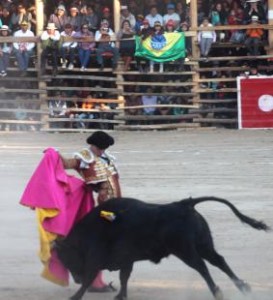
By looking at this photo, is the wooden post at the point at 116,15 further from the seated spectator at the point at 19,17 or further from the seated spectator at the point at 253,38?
the seated spectator at the point at 253,38

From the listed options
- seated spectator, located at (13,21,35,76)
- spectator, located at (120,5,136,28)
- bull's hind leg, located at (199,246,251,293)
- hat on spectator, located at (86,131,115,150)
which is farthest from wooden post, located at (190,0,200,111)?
bull's hind leg, located at (199,246,251,293)

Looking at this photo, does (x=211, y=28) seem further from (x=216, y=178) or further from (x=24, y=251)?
(x=24, y=251)

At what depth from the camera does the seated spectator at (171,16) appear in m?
27.0

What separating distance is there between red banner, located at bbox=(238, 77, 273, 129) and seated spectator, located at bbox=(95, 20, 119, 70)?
3422 mm

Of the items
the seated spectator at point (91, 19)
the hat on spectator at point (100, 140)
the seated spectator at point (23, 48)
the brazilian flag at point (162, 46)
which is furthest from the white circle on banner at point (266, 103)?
the hat on spectator at point (100, 140)

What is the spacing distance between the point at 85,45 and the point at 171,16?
237 centimetres

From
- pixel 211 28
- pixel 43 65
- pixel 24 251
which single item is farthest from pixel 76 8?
pixel 24 251

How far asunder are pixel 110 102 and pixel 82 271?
19127 millimetres

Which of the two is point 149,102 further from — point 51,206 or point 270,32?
point 51,206

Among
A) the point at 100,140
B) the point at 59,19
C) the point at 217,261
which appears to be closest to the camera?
the point at 217,261

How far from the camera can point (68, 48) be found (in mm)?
27469

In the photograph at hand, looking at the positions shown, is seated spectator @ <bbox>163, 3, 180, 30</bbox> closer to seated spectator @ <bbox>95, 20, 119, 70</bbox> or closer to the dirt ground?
seated spectator @ <bbox>95, 20, 119, 70</bbox>

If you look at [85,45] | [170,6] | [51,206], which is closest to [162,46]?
[170,6]

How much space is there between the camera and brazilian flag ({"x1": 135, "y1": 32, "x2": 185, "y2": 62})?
2680cm
